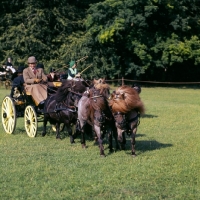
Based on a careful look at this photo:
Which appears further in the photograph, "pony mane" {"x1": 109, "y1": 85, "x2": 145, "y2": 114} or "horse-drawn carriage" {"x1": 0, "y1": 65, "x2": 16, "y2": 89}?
"horse-drawn carriage" {"x1": 0, "y1": 65, "x2": 16, "y2": 89}

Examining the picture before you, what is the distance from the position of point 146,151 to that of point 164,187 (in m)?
2.97

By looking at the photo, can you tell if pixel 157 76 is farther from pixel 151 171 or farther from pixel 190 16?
pixel 151 171

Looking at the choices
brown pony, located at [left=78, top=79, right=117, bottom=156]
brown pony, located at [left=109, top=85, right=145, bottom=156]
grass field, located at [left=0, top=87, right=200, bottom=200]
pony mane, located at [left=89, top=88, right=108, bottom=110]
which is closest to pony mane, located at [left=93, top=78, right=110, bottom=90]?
brown pony, located at [left=78, top=79, right=117, bottom=156]

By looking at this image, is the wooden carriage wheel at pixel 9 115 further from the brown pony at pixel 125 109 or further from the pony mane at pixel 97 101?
the brown pony at pixel 125 109

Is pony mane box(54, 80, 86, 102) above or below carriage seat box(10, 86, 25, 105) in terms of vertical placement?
above

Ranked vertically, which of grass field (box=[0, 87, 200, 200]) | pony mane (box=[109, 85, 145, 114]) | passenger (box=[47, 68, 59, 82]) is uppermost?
passenger (box=[47, 68, 59, 82])

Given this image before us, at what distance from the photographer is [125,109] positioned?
31.1 ft

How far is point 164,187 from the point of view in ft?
23.6

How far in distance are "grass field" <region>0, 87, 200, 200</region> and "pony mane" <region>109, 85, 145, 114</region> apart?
891mm

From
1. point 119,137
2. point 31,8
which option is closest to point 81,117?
point 119,137

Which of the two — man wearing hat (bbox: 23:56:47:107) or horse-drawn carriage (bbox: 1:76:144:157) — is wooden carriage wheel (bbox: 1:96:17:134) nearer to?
horse-drawn carriage (bbox: 1:76:144:157)

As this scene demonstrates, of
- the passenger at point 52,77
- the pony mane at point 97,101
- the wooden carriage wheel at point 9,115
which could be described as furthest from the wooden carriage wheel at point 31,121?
the pony mane at point 97,101

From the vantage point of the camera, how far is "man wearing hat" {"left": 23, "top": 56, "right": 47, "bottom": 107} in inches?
488

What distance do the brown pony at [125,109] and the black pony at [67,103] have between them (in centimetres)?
197
